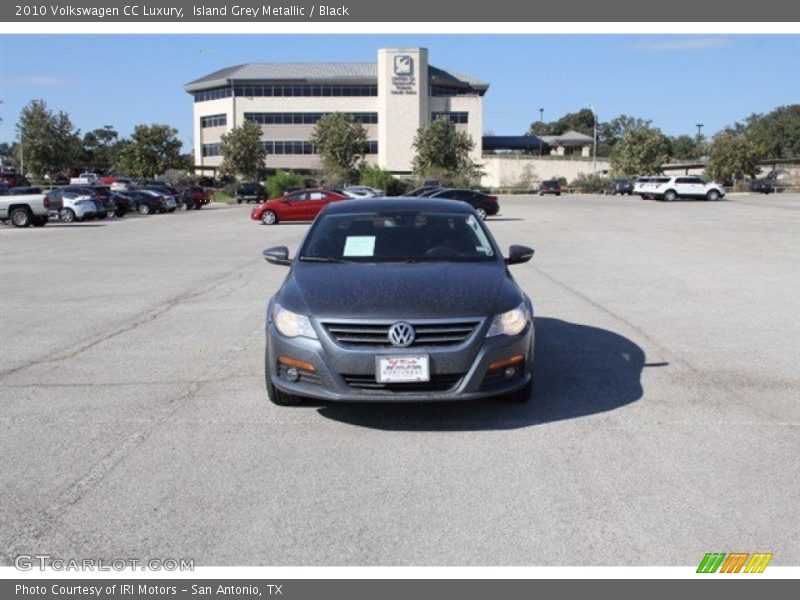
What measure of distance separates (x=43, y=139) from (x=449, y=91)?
47821 mm

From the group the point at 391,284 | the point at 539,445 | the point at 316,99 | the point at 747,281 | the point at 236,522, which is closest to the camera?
the point at 236,522

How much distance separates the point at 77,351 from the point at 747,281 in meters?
11.0

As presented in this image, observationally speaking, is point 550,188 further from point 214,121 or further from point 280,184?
point 214,121

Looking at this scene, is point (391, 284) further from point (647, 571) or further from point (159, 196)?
point (159, 196)

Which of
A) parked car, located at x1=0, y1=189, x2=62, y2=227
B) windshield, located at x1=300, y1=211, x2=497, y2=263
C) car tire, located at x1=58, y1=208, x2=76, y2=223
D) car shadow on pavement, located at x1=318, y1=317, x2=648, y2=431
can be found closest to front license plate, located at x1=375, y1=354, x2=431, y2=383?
car shadow on pavement, located at x1=318, y1=317, x2=648, y2=431

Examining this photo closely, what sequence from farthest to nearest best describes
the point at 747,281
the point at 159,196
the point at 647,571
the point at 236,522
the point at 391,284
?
1. the point at 159,196
2. the point at 747,281
3. the point at 391,284
4. the point at 236,522
5. the point at 647,571

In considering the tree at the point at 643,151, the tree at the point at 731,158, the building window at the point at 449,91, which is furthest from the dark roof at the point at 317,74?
the tree at the point at 731,158

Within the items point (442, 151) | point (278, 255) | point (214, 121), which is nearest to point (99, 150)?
point (214, 121)

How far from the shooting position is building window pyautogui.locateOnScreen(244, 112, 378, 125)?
10406cm

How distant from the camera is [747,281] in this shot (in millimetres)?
14906

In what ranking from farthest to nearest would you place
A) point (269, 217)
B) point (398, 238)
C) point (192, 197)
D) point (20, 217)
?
1. point (192, 197)
2. point (269, 217)
3. point (20, 217)
4. point (398, 238)

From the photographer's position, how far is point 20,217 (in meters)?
34.2

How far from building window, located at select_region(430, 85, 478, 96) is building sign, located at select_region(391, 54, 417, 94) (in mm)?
5073

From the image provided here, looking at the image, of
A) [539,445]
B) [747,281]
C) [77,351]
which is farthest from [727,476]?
[747,281]
